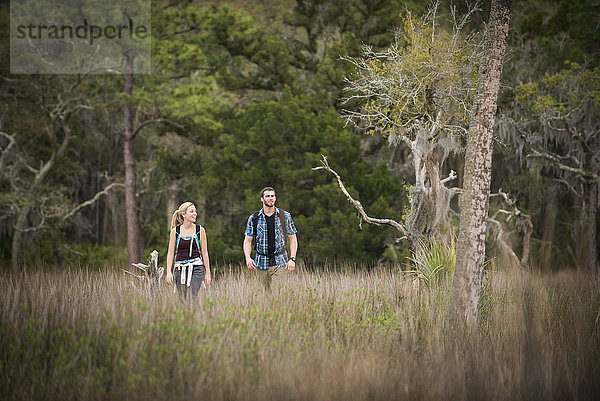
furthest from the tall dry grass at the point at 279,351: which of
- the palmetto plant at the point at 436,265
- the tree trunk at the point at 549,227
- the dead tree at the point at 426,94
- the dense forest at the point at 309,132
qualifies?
the tree trunk at the point at 549,227

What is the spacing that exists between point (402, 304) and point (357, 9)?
45.5 ft

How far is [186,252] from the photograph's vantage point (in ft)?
23.2

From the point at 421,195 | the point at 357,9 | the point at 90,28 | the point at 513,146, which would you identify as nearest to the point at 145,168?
the point at 90,28

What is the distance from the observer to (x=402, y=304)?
7871 millimetres

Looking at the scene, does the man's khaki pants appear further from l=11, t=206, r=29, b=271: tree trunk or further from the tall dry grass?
l=11, t=206, r=29, b=271: tree trunk

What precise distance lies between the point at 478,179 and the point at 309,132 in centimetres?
971

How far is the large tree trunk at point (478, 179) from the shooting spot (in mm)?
7242

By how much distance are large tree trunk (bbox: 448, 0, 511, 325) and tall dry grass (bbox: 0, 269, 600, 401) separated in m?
0.40

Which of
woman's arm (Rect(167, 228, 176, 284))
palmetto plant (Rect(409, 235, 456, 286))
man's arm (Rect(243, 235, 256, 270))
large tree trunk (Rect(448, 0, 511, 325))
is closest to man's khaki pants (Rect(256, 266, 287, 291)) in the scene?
man's arm (Rect(243, 235, 256, 270))

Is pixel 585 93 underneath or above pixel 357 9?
underneath

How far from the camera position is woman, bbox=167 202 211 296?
→ 7.03 m

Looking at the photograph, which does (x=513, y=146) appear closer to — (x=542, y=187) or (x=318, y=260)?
(x=542, y=187)

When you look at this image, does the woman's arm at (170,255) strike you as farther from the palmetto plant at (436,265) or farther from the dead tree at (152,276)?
the palmetto plant at (436,265)

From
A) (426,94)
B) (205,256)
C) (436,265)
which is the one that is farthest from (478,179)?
(205,256)
